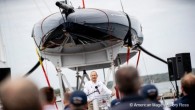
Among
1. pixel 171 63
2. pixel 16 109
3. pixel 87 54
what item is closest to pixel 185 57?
pixel 171 63

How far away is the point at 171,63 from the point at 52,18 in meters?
3.90

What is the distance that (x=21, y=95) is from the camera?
1.83m

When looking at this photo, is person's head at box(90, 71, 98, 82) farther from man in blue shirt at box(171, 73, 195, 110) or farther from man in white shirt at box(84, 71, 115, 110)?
man in blue shirt at box(171, 73, 195, 110)

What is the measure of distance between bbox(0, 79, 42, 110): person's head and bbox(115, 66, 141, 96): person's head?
1176 mm

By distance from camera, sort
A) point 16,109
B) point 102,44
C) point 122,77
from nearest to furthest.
A: point 16,109 < point 122,77 < point 102,44

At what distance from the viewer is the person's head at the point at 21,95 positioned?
1831 mm

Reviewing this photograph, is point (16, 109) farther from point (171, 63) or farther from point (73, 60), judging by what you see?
point (73, 60)

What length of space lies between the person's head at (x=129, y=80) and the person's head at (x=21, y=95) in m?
1.18

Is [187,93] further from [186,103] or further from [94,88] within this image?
[94,88]

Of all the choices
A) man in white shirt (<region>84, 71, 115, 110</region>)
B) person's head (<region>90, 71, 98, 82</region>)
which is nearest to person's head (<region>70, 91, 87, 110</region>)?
person's head (<region>90, 71, 98, 82</region>)

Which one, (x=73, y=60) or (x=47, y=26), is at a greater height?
(x=47, y=26)

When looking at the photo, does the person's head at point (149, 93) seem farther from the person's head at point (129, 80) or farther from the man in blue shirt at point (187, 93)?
the person's head at point (129, 80)

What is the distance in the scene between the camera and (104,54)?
1284 centimetres

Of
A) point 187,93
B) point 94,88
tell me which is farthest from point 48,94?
point 94,88
